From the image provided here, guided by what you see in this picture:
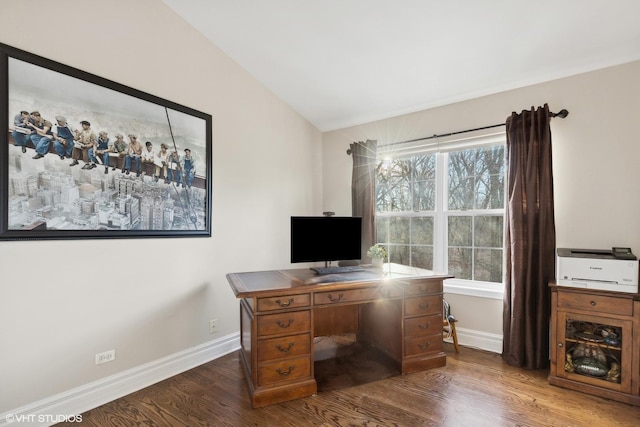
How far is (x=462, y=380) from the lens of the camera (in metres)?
2.35

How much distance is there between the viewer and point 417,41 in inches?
94.7

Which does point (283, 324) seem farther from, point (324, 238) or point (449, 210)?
point (449, 210)

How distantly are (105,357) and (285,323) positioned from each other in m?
1.26

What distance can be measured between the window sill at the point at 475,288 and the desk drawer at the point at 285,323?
1676mm

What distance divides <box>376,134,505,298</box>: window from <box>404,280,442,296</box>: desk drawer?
66 centimetres

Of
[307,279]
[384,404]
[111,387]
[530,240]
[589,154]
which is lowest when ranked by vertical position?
[384,404]

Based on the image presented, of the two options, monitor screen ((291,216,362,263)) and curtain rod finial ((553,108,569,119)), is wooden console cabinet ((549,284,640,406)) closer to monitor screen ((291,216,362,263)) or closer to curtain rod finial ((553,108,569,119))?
curtain rod finial ((553,108,569,119))

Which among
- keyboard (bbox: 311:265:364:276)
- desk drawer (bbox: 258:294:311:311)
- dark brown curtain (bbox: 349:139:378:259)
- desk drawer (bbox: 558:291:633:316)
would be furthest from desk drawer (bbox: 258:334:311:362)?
desk drawer (bbox: 558:291:633:316)

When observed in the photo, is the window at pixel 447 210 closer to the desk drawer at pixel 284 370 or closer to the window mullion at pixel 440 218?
the window mullion at pixel 440 218

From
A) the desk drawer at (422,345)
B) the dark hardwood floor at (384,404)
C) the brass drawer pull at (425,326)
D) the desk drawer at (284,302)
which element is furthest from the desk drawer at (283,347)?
the brass drawer pull at (425,326)

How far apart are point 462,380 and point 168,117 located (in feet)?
10.2

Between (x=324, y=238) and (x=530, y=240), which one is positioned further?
(x=324, y=238)

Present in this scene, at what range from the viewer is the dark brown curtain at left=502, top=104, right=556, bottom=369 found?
2.50m

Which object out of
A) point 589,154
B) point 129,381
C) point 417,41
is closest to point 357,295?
point 129,381
